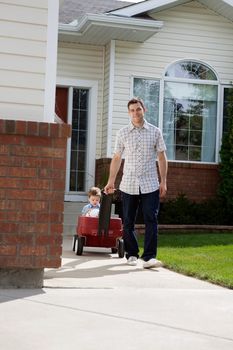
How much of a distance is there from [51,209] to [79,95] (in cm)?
902

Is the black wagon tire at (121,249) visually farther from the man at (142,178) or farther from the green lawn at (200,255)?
the man at (142,178)

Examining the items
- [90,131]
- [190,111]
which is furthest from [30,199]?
[190,111]

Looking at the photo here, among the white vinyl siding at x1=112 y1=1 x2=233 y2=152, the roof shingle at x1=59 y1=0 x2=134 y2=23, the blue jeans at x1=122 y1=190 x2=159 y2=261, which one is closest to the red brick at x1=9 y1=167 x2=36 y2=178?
the blue jeans at x1=122 y1=190 x2=159 y2=261

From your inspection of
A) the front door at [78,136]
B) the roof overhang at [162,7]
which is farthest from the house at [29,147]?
the front door at [78,136]

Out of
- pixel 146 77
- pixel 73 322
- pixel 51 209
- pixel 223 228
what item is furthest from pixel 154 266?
pixel 146 77

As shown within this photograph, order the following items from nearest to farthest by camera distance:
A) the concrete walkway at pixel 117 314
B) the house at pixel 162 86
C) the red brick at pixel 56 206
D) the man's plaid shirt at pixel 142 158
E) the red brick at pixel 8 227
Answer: the concrete walkway at pixel 117 314 < the red brick at pixel 8 227 < the red brick at pixel 56 206 < the man's plaid shirt at pixel 142 158 < the house at pixel 162 86

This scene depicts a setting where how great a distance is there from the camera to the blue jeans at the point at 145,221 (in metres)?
6.96

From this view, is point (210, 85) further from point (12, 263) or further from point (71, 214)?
point (12, 263)

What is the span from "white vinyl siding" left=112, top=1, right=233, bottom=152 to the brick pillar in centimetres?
831

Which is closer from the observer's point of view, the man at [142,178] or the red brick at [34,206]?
the red brick at [34,206]

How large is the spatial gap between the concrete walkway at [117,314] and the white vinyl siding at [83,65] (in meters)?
7.98

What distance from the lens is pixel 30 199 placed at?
5.22 m

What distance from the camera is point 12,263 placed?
5152 mm

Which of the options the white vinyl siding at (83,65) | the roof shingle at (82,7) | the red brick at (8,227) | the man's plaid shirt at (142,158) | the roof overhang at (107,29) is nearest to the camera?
the red brick at (8,227)
